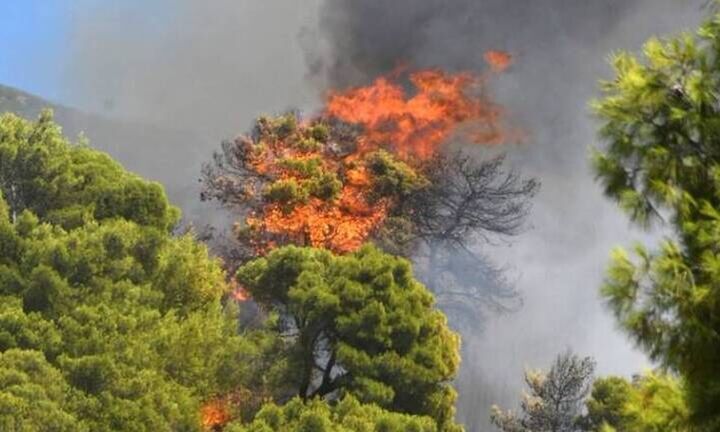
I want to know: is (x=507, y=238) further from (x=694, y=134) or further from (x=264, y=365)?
(x=694, y=134)

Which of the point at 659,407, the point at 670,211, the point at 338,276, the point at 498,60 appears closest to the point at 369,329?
the point at 338,276

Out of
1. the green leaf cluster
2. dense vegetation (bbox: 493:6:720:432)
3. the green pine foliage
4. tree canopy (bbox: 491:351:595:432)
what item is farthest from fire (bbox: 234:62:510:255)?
dense vegetation (bbox: 493:6:720:432)

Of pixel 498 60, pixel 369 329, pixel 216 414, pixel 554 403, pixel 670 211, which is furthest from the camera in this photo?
pixel 498 60

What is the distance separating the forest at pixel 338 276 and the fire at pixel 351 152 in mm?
135

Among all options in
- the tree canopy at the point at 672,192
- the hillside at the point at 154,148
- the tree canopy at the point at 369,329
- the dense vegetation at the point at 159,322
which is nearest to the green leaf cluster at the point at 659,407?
the tree canopy at the point at 672,192

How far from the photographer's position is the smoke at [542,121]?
1807 inches

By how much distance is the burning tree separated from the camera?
39.7 metres

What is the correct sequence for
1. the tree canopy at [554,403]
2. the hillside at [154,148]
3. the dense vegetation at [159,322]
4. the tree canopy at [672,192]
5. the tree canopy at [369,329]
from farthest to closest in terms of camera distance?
the hillside at [154,148] < the tree canopy at [554,403] < the tree canopy at [369,329] < the dense vegetation at [159,322] < the tree canopy at [672,192]

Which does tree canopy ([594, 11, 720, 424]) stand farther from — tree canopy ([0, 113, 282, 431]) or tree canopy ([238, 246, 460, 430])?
tree canopy ([238, 246, 460, 430])

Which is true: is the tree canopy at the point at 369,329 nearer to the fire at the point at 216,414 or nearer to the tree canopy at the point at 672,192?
the fire at the point at 216,414

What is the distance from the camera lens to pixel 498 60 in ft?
172

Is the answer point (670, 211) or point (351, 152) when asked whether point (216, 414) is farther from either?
point (351, 152)

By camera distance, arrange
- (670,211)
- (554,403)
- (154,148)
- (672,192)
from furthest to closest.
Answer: (154,148) < (554,403) < (670,211) < (672,192)

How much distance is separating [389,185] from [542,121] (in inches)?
537
